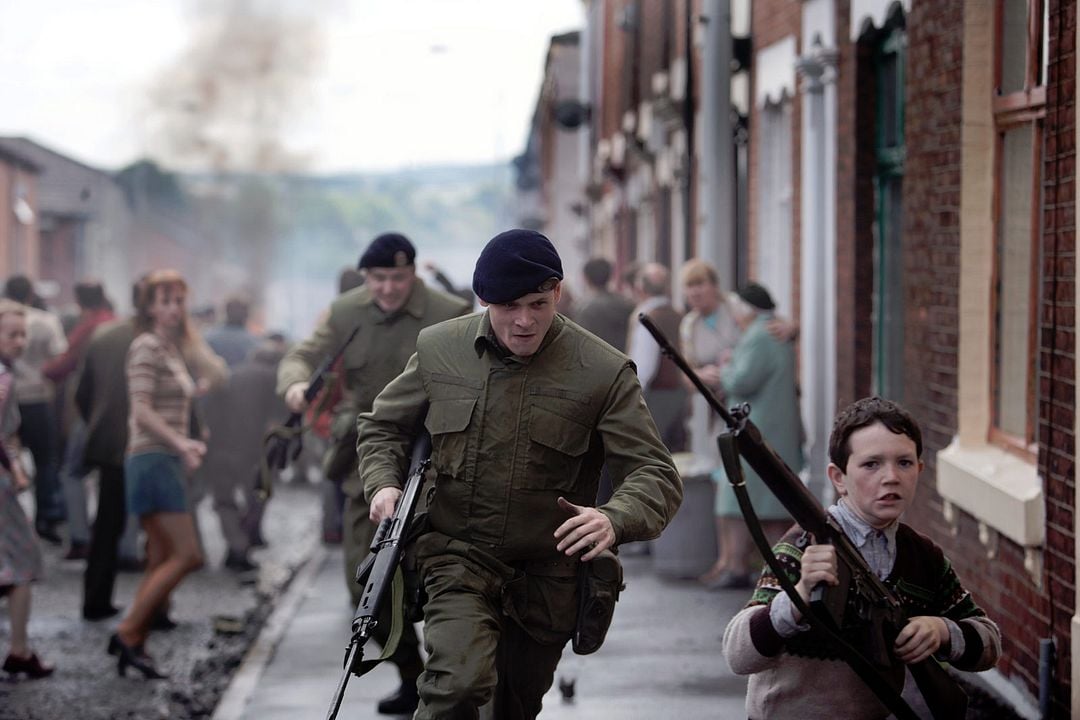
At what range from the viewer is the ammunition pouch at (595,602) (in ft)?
15.9

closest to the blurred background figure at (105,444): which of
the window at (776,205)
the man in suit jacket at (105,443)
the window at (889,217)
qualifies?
the man in suit jacket at (105,443)

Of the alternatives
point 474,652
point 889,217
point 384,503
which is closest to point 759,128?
point 889,217

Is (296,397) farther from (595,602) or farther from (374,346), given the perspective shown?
(595,602)

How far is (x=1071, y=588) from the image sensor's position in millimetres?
6234

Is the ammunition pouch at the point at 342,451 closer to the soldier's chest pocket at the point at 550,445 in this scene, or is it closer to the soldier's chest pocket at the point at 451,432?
the soldier's chest pocket at the point at 451,432

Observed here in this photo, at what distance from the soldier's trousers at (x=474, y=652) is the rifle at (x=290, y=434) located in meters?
2.59

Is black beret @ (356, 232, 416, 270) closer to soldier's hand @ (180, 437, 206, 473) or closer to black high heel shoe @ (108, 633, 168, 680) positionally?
soldier's hand @ (180, 437, 206, 473)

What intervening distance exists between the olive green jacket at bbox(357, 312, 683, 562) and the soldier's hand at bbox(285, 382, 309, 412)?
2513 mm

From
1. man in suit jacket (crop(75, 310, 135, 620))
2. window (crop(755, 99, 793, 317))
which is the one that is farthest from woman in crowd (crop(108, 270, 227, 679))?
window (crop(755, 99, 793, 317))

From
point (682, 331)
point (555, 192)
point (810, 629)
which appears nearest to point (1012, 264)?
point (682, 331)

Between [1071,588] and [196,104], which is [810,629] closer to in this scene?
[1071,588]

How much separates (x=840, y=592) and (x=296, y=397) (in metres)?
3.99

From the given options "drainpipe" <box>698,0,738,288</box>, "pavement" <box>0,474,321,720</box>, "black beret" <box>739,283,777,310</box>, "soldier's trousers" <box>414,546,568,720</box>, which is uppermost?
"drainpipe" <box>698,0,738,288</box>

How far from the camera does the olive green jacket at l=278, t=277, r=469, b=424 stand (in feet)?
24.6
